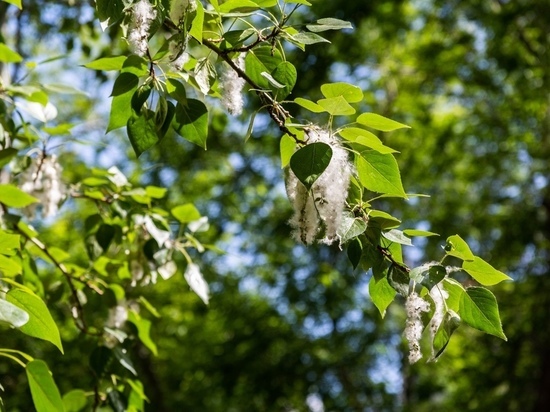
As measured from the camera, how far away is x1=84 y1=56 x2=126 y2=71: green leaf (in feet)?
3.48

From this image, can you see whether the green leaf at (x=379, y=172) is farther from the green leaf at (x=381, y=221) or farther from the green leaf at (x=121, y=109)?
the green leaf at (x=121, y=109)

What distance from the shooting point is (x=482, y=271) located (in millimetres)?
909

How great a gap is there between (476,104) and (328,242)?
229 inches

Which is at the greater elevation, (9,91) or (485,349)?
(9,91)

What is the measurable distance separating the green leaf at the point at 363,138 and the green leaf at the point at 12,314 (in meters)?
0.44

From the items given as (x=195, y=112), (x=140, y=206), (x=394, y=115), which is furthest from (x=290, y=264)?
(x=195, y=112)

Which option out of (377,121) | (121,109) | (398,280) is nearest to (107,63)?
(121,109)

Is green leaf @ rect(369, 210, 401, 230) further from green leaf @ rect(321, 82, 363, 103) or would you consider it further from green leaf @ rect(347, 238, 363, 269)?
green leaf @ rect(321, 82, 363, 103)

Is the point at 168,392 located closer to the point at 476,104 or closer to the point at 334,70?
the point at 334,70

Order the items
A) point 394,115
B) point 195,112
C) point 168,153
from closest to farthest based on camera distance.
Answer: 1. point 195,112
2. point 394,115
3. point 168,153

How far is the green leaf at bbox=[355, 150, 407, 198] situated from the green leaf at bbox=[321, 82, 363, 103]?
0.07m

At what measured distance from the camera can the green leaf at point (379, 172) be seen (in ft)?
2.99

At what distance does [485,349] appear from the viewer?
19.8 ft

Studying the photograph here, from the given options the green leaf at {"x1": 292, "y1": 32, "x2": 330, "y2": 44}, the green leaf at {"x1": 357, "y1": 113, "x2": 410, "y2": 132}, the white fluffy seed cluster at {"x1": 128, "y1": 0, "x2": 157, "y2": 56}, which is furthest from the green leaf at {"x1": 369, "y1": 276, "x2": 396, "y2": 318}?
the white fluffy seed cluster at {"x1": 128, "y1": 0, "x2": 157, "y2": 56}
